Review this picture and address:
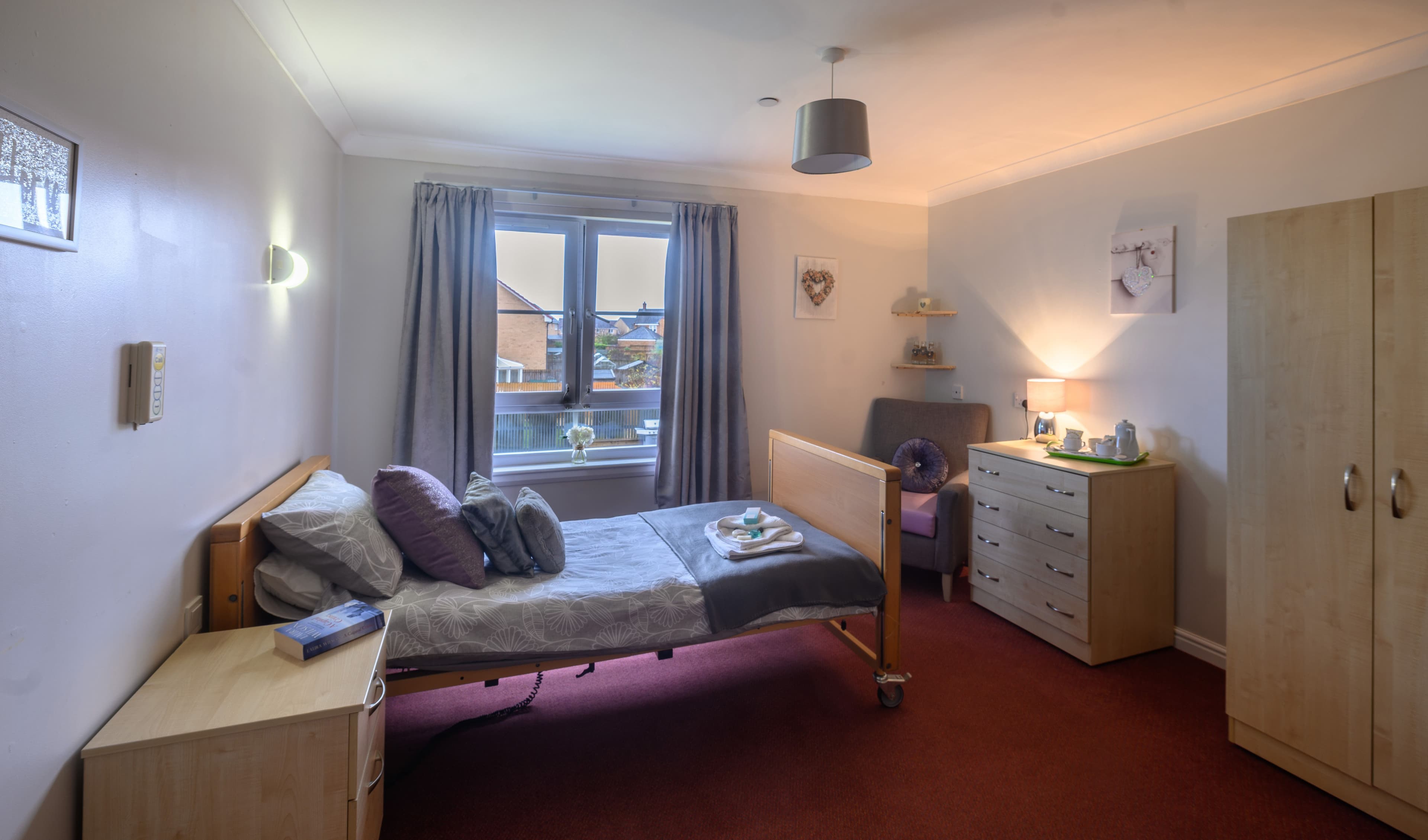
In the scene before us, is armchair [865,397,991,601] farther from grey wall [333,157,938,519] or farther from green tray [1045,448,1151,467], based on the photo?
green tray [1045,448,1151,467]

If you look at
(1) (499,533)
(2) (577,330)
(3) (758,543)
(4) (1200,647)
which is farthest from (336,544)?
(4) (1200,647)

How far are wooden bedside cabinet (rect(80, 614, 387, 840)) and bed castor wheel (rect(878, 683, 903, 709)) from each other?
1.71 m

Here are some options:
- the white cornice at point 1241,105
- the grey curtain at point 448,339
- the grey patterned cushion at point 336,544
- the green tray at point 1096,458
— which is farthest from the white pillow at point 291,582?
the white cornice at point 1241,105

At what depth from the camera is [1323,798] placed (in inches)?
75.7

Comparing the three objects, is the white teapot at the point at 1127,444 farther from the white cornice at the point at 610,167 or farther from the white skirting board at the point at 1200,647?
the white cornice at the point at 610,167

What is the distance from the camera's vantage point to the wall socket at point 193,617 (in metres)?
1.60

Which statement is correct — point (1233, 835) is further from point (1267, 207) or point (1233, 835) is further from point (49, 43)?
point (49, 43)

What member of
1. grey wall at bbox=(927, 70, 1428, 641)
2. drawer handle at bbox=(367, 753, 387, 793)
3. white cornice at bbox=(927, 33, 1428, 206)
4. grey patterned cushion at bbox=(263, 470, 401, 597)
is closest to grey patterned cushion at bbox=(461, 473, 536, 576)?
grey patterned cushion at bbox=(263, 470, 401, 597)

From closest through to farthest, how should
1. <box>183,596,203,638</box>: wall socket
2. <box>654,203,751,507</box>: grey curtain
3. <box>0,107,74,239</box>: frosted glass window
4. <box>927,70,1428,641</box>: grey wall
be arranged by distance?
<box>0,107,74,239</box>: frosted glass window < <box>183,596,203,638</box>: wall socket < <box>927,70,1428,641</box>: grey wall < <box>654,203,751,507</box>: grey curtain

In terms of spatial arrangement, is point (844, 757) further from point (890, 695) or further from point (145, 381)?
point (145, 381)

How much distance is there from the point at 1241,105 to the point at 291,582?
3892mm

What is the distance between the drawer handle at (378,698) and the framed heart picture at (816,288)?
3.21 m

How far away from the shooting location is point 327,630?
1557mm

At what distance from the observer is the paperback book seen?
4.90 ft
